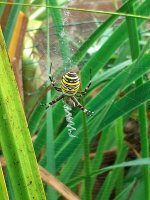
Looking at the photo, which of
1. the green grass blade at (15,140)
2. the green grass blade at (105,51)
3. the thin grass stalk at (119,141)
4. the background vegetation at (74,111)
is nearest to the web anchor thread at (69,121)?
the background vegetation at (74,111)

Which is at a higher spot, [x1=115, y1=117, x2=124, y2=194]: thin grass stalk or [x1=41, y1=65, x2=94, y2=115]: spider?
[x1=41, y1=65, x2=94, y2=115]: spider

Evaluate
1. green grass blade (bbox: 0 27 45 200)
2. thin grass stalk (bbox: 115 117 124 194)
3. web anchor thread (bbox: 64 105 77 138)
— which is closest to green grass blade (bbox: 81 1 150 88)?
web anchor thread (bbox: 64 105 77 138)

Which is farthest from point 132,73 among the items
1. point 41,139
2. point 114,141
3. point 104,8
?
point 104,8

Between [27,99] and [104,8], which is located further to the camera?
[104,8]

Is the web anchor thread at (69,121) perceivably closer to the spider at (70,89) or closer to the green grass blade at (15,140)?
the spider at (70,89)

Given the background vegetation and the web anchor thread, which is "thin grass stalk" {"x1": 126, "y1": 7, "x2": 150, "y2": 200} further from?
the web anchor thread

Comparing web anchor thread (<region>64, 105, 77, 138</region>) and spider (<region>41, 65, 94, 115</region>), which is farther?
web anchor thread (<region>64, 105, 77, 138</region>)

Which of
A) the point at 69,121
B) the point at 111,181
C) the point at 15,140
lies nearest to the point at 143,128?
the point at 69,121

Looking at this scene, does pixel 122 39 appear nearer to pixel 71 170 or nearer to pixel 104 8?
pixel 71 170
